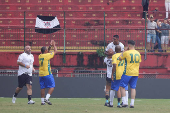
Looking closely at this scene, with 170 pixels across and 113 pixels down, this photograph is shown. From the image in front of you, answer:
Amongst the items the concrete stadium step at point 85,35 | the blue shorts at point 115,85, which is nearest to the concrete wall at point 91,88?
the concrete stadium step at point 85,35

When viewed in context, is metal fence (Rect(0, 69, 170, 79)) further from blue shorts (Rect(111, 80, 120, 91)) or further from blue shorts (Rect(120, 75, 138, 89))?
blue shorts (Rect(120, 75, 138, 89))

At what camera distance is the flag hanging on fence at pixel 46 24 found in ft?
63.8

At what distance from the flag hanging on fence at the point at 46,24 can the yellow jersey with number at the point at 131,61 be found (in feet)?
26.7

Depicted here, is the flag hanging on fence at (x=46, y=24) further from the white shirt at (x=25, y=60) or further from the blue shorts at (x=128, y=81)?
the blue shorts at (x=128, y=81)

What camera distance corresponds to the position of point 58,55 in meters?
19.8

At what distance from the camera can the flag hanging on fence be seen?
1945 centimetres

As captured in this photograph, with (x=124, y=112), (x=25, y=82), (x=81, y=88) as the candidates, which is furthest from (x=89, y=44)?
(x=124, y=112)

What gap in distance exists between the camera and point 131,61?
11.9 m

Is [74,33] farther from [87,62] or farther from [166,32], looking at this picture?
[166,32]

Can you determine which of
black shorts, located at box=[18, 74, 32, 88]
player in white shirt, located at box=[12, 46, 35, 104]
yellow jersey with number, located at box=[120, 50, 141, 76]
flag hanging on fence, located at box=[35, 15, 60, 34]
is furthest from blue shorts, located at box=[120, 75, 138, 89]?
flag hanging on fence, located at box=[35, 15, 60, 34]

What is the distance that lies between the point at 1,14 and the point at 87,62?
787cm

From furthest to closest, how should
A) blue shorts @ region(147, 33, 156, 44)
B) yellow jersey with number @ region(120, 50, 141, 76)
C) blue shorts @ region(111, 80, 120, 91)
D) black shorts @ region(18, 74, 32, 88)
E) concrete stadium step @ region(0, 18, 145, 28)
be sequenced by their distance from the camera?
concrete stadium step @ region(0, 18, 145, 28)
blue shorts @ region(147, 33, 156, 44)
black shorts @ region(18, 74, 32, 88)
blue shorts @ region(111, 80, 120, 91)
yellow jersey with number @ region(120, 50, 141, 76)

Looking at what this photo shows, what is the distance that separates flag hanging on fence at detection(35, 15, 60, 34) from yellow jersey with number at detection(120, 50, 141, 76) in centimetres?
813

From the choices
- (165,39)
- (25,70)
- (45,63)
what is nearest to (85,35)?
(165,39)
